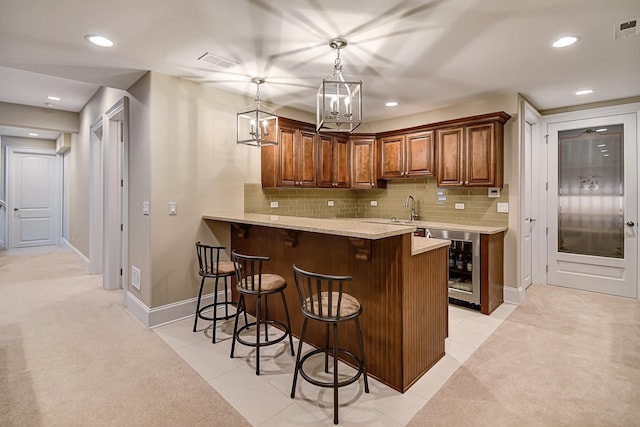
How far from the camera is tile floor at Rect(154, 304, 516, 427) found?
194 cm

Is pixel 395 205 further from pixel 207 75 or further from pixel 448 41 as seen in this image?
pixel 207 75

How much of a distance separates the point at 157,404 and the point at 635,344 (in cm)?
396

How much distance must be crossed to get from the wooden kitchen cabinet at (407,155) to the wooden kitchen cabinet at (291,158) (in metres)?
1.15

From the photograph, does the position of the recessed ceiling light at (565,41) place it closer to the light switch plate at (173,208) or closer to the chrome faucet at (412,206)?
the chrome faucet at (412,206)

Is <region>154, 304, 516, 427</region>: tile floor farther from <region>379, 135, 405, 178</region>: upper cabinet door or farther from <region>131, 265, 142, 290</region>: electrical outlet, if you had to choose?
<region>379, 135, 405, 178</region>: upper cabinet door

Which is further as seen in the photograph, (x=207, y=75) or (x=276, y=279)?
(x=207, y=75)

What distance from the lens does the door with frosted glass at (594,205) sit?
4.11 meters

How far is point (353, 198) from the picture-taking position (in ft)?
19.2

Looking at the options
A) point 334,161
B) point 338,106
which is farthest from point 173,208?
point 334,161

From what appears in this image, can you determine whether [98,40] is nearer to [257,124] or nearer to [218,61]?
[218,61]

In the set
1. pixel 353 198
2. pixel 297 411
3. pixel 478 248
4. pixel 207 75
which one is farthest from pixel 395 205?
pixel 297 411

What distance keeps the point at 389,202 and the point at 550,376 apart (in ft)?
11.1

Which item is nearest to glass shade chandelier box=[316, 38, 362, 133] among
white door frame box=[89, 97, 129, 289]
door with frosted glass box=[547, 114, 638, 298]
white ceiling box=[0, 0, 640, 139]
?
white ceiling box=[0, 0, 640, 139]

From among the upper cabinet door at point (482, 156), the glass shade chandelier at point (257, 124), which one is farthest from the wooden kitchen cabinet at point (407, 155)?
the glass shade chandelier at point (257, 124)
